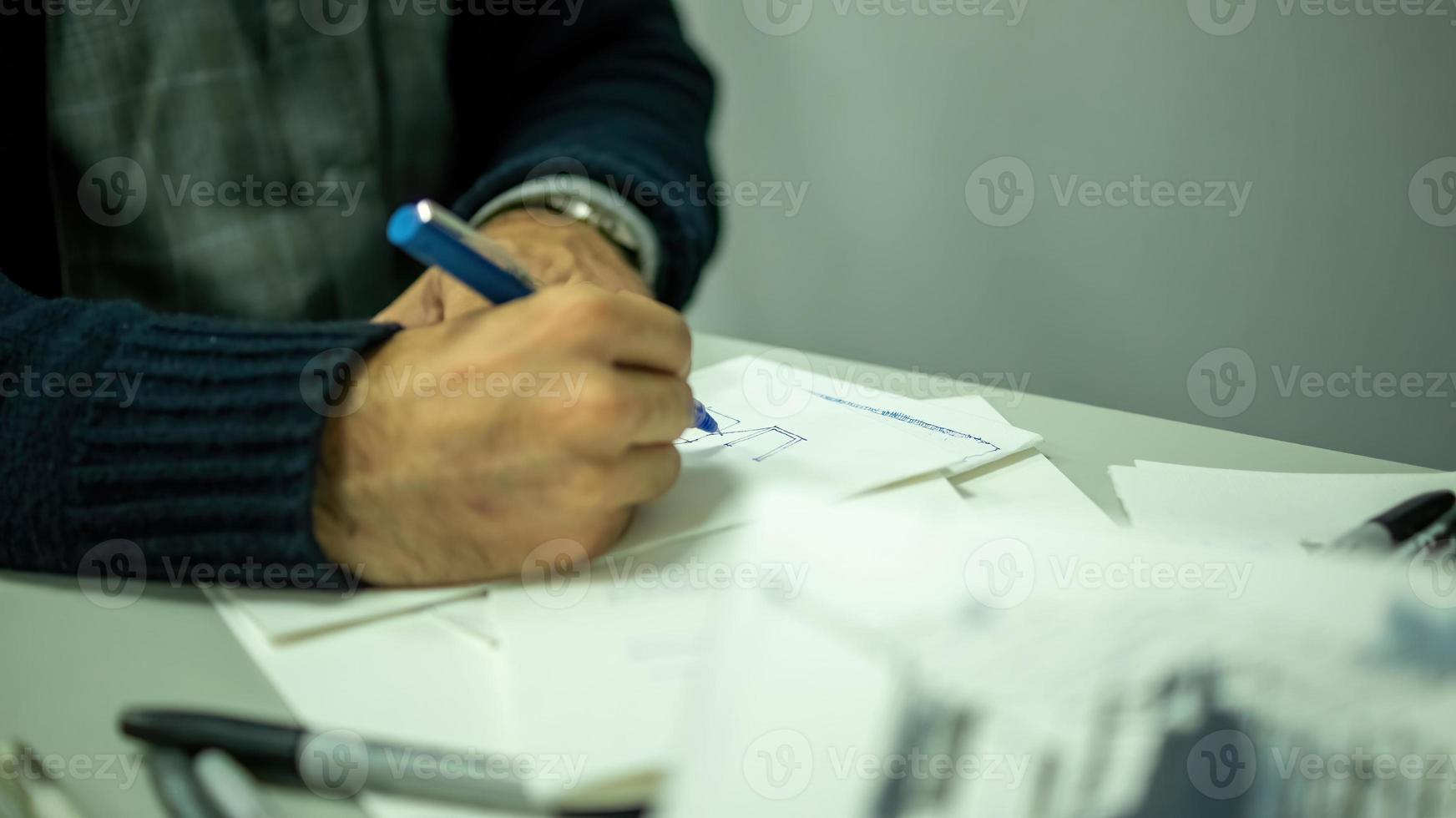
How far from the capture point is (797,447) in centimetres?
46

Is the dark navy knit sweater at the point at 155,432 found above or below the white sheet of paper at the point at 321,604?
above

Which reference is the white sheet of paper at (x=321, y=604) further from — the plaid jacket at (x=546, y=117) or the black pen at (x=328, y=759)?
the plaid jacket at (x=546, y=117)

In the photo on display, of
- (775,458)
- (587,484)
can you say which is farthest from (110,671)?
(775,458)

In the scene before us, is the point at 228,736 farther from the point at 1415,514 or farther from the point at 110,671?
the point at 1415,514

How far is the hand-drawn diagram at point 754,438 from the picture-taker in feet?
1.49

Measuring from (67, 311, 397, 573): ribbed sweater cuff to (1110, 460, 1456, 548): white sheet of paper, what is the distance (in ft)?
1.17

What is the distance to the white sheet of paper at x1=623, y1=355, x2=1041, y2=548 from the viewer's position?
40cm

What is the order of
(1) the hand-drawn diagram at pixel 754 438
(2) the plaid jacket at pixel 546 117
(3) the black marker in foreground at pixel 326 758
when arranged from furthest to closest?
(2) the plaid jacket at pixel 546 117
(1) the hand-drawn diagram at pixel 754 438
(3) the black marker in foreground at pixel 326 758

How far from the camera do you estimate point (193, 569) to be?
1.21 ft

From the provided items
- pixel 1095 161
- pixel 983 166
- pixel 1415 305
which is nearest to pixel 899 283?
pixel 983 166

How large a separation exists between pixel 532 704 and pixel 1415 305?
1.05m

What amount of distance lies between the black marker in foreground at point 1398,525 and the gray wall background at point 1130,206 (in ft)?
2.32

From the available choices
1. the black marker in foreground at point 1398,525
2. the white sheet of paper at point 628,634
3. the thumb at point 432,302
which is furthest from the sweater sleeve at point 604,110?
the black marker in foreground at point 1398,525

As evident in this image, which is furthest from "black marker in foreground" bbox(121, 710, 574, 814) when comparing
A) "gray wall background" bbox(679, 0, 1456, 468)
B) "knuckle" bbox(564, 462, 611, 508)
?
"gray wall background" bbox(679, 0, 1456, 468)
